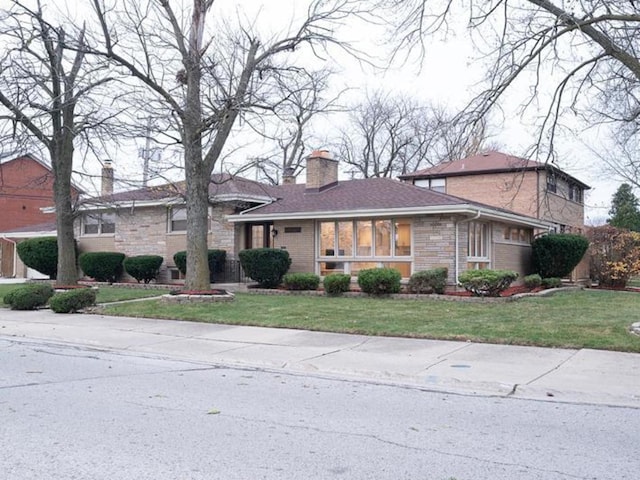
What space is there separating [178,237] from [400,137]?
26264 millimetres

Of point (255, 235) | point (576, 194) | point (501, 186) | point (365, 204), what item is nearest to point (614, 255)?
point (501, 186)

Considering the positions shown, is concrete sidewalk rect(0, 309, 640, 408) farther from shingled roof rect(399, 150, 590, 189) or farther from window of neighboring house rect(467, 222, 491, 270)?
shingled roof rect(399, 150, 590, 189)

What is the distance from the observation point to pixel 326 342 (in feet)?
35.4

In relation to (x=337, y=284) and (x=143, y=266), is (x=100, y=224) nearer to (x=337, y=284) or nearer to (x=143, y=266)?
(x=143, y=266)

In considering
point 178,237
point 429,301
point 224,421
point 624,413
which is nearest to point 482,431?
point 624,413

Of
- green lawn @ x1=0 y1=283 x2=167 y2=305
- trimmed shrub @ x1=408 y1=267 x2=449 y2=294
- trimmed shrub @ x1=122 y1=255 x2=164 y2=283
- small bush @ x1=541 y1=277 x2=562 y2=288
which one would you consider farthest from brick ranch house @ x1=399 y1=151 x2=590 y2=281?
green lawn @ x1=0 y1=283 x2=167 y2=305

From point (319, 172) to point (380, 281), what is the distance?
7.15 meters

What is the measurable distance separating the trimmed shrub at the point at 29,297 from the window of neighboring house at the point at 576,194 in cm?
2424

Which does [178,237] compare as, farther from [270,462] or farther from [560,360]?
[270,462]

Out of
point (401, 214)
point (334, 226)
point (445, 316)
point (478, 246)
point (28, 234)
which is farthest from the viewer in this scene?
point (28, 234)

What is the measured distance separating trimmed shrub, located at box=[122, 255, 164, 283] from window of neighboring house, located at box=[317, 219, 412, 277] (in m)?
7.06

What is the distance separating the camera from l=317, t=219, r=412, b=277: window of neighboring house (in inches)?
767

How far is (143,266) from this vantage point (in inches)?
934

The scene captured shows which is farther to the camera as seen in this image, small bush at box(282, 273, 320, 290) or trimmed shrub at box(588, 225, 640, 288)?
trimmed shrub at box(588, 225, 640, 288)
